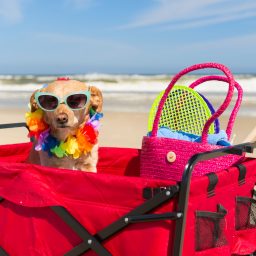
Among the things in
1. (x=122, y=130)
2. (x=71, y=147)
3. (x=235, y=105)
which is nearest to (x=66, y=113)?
(x=71, y=147)

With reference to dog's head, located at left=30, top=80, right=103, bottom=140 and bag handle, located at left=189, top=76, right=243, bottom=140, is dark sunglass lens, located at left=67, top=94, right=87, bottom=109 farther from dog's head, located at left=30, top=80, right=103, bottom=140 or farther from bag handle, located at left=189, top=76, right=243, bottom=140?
bag handle, located at left=189, top=76, right=243, bottom=140

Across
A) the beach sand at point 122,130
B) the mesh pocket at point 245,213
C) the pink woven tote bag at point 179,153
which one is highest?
the pink woven tote bag at point 179,153

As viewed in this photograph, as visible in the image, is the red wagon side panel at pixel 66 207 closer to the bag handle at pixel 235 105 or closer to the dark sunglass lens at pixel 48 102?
the dark sunglass lens at pixel 48 102

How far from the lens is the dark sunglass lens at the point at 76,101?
249cm

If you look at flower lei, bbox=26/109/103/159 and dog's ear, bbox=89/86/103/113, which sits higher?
dog's ear, bbox=89/86/103/113

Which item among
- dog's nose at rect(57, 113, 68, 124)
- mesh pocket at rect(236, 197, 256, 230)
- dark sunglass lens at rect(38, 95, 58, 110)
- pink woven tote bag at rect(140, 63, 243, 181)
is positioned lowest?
mesh pocket at rect(236, 197, 256, 230)

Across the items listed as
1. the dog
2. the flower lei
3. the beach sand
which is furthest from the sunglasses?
the beach sand

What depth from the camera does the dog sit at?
97.7 inches

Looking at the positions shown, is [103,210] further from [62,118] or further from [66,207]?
[62,118]

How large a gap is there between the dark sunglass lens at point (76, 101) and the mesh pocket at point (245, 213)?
98cm

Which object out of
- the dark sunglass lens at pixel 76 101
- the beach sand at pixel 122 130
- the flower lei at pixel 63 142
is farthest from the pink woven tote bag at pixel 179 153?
the beach sand at pixel 122 130

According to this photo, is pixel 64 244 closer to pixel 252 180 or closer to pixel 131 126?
pixel 252 180

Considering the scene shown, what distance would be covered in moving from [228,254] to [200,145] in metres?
0.62

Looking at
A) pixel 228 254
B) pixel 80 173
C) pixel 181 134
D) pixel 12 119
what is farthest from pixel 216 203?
pixel 12 119
